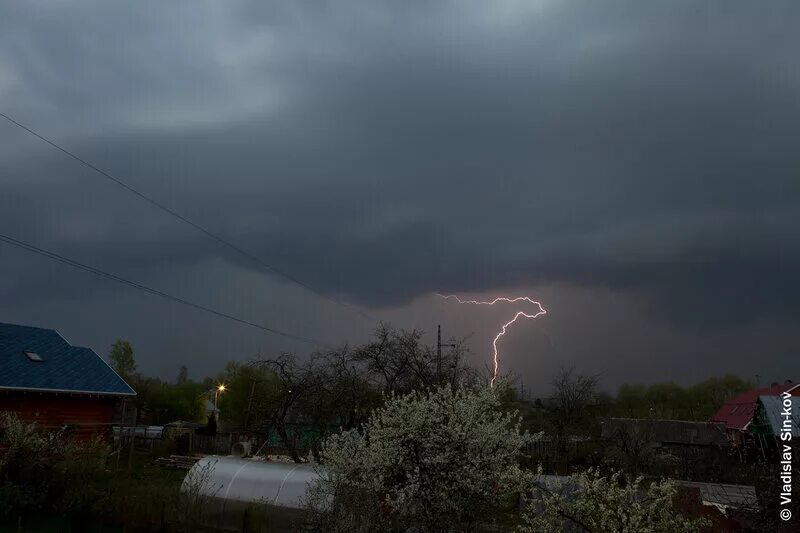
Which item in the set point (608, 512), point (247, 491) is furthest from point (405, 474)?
point (247, 491)

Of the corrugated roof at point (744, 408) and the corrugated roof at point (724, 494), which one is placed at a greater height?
the corrugated roof at point (744, 408)

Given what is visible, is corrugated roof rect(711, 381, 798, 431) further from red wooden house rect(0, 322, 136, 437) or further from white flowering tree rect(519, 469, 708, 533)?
red wooden house rect(0, 322, 136, 437)

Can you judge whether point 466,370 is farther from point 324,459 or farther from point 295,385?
point 324,459

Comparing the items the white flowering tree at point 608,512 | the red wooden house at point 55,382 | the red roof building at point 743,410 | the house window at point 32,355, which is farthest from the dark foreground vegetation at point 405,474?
the red roof building at point 743,410

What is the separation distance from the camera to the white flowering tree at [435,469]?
11930mm

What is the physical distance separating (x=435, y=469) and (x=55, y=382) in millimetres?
26390

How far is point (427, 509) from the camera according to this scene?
39.5 feet

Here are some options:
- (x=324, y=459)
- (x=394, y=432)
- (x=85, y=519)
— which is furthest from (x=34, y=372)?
(x=394, y=432)

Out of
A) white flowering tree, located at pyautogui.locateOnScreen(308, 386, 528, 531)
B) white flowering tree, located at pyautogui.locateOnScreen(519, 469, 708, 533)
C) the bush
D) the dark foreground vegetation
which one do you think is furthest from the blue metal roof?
white flowering tree, located at pyautogui.locateOnScreen(519, 469, 708, 533)

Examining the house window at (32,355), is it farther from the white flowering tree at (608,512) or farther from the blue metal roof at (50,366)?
the white flowering tree at (608,512)

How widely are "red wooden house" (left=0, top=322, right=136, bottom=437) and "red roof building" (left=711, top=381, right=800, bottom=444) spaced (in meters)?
47.2

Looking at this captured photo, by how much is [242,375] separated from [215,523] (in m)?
60.9

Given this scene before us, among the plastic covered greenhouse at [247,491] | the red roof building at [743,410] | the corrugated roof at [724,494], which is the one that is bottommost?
the plastic covered greenhouse at [247,491]

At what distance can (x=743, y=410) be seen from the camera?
55.1m
